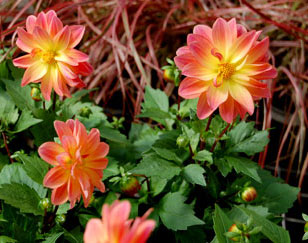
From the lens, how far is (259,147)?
0.95 m

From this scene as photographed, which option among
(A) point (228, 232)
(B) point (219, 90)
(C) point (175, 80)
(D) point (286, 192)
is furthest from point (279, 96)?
(A) point (228, 232)

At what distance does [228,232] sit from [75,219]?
1.21 feet

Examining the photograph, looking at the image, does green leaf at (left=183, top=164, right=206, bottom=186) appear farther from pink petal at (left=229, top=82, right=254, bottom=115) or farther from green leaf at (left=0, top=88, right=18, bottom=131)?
green leaf at (left=0, top=88, right=18, bottom=131)

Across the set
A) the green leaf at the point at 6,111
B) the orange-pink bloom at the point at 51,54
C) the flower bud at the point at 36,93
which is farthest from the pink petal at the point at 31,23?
the green leaf at the point at 6,111

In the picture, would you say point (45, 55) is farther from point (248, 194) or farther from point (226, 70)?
point (248, 194)

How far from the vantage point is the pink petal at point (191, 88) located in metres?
0.78

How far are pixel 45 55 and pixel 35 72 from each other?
0.04 meters

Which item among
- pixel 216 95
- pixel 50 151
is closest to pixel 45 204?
pixel 50 151

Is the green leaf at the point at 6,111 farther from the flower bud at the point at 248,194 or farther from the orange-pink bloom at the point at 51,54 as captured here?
the flower bud at the point at 248,194

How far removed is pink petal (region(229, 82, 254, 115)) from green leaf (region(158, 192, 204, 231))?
0.23m

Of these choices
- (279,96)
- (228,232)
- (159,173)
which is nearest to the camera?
(228,232)

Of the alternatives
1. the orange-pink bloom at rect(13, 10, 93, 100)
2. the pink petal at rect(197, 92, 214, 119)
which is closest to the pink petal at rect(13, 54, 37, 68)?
the orange-pink bloom at rect(13, 10, 93, 100)

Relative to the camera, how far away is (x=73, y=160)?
0.70m

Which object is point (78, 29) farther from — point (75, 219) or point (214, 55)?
point (75, 219)
